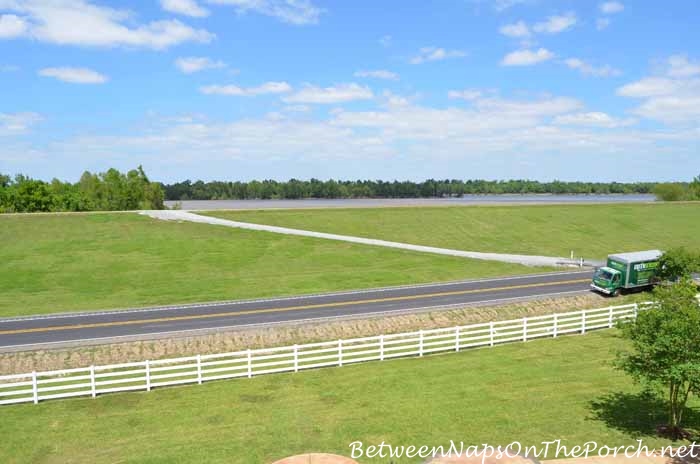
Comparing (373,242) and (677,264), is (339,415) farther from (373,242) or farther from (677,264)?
(373,242)

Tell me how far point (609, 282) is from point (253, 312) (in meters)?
26.7

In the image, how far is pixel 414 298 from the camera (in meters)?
38.3

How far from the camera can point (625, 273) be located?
3891 centimetres

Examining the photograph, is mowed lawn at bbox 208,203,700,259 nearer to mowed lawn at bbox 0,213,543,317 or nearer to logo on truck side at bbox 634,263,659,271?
mowed lawn at bbox 0,213,543,317

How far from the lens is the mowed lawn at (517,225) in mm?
67875

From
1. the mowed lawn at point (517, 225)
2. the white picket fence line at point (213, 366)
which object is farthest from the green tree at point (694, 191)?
the white picket fence line at point (213, 366)

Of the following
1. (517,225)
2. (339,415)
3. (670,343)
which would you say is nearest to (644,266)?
(670,343)

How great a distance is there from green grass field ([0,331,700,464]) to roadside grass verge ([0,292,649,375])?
524 centimetres

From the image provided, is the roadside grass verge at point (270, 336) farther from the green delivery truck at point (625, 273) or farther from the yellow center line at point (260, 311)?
the yellow center line at point (260, 311)

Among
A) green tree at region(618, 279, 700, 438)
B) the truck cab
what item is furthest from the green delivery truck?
green tree at region(618, 279, 700, 438)

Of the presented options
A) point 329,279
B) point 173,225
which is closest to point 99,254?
point 173,225

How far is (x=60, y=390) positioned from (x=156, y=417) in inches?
249

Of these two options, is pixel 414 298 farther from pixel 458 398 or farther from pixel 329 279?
pixel 458 398

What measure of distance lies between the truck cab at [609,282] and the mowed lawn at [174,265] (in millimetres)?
10375
